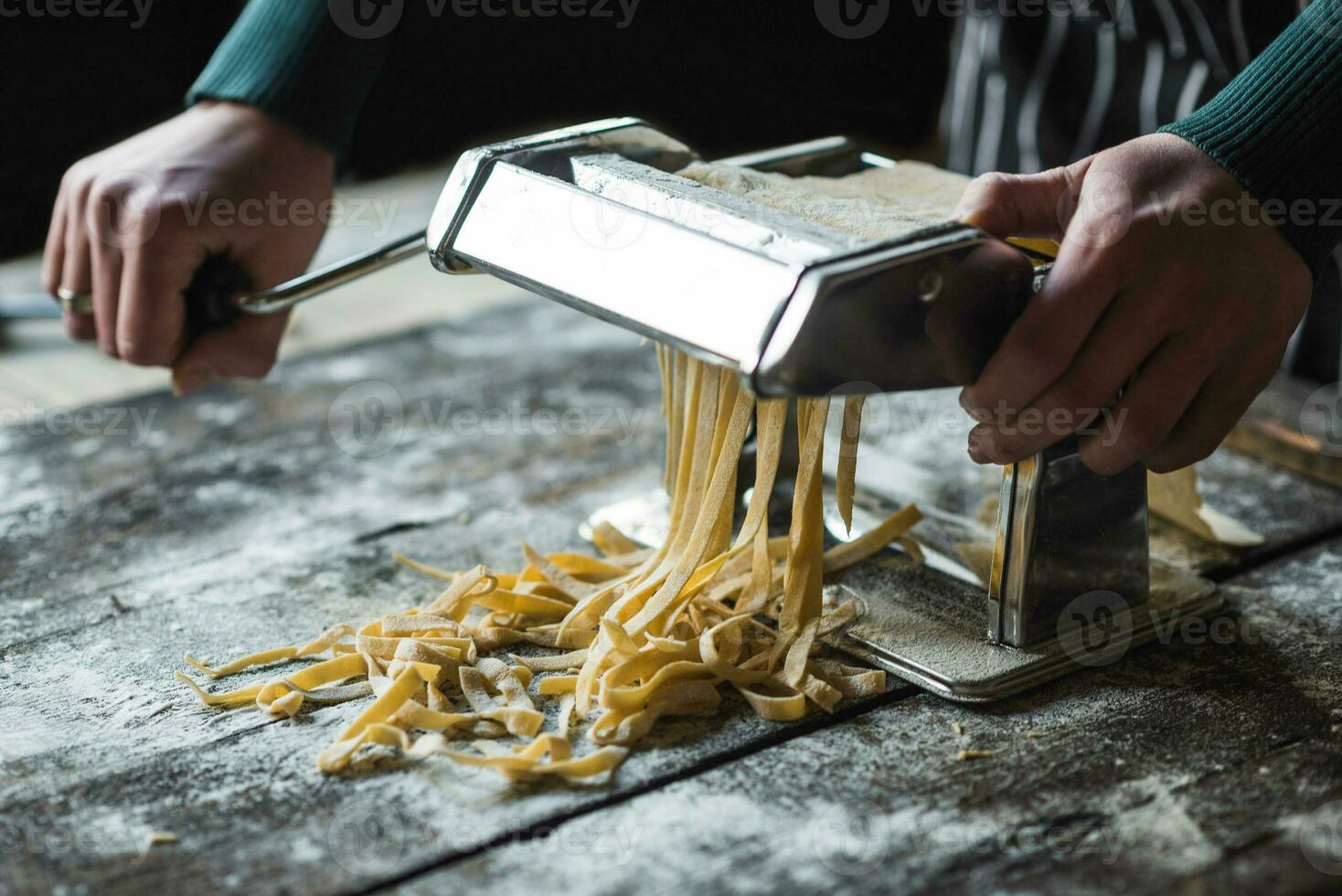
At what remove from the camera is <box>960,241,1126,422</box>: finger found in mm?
796

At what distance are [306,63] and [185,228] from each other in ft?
0.64

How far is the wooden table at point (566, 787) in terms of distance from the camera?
0.75 metres

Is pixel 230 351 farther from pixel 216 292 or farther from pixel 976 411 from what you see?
pixel 976 411

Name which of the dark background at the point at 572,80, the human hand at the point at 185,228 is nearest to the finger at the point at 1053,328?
the human hand at the point at 185,228

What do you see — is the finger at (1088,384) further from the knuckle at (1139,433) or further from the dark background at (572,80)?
the dark background at (572,80)

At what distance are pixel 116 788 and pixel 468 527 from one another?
0.44 meters

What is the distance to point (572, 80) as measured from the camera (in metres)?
3.66

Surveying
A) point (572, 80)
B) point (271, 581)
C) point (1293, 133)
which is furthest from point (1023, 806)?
point (572, 80)

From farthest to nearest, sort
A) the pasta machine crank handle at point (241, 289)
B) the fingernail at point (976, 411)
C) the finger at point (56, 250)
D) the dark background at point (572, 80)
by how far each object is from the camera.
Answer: the dark background at point (572, 80)
the finger at point (56, 250)
the pasta machine crank handle at point (241, 289)
the fingernail at point (976, 411)

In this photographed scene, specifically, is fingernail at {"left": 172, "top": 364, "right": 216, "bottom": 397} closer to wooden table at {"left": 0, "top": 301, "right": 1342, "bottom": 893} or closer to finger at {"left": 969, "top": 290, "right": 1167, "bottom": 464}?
wooden table at {"left": 0, "top": 301, "right": 1342, "bottom": 893}

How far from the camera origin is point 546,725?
0.89 meters

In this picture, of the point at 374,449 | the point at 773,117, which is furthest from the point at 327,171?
the point at 773,117

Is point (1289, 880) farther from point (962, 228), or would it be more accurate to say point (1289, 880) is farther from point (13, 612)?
point (13, 612)

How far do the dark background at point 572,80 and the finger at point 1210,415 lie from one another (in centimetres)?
258
